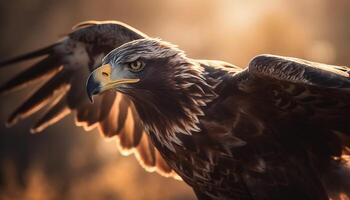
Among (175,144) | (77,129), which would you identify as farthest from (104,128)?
(77,129)

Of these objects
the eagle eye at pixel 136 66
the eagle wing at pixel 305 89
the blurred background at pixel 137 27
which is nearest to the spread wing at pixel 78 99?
the eagle eye at pixel 136 66

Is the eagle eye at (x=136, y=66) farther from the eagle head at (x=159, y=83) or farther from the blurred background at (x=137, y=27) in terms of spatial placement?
the blurred background at (x=137, y=27)

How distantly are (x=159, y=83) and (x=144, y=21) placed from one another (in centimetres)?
1381

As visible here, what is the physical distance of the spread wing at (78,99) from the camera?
26.1 feet

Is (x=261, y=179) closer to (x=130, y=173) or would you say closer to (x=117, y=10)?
(x=130, y=173)

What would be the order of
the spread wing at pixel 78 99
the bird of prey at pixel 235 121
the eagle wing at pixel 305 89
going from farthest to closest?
the spread wing at pixel 78 99
the bird of prey at pixel 235 121
the eagle wing at pixel 305 89

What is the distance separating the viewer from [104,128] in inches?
324

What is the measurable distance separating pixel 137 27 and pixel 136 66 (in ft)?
44.0

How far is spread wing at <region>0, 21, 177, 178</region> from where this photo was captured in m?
7.97

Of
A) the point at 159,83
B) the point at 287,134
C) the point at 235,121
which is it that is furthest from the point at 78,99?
the point at 287,134

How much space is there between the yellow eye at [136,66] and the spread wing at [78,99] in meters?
1.80

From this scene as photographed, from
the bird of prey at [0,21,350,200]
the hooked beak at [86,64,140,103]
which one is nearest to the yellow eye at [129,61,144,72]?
the bird of prey at [0,21,350,200]

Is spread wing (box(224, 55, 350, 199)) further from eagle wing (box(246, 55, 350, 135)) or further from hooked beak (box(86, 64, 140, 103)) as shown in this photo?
hooked beak (box(86, 64, 140, 103))

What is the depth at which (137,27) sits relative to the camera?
63.5 ft
